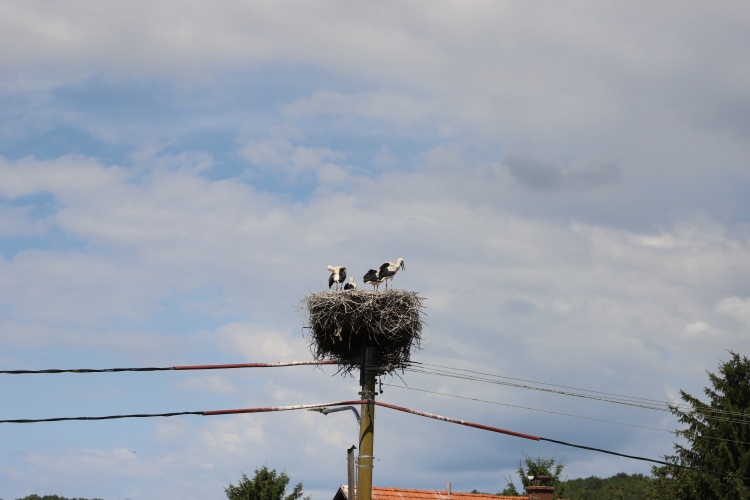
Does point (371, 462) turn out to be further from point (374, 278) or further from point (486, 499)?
point (486, 499)

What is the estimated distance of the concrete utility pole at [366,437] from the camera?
1806 cm

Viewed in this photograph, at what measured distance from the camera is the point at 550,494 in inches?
1085

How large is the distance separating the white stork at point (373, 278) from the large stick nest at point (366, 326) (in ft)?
7.99

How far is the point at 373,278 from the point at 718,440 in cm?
1761

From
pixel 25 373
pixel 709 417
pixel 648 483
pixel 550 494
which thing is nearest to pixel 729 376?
pixel 709 417

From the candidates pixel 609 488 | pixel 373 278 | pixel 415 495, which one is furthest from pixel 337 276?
pixel 609 488

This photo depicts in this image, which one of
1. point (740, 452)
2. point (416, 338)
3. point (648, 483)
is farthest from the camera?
point (648, 483)

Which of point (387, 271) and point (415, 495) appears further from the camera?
point (415, 495)

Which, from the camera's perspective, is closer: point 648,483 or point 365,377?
point 365,377

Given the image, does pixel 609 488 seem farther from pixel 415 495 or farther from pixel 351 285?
pixel 351 285

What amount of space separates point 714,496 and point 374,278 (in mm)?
17315

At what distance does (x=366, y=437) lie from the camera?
18297 mm

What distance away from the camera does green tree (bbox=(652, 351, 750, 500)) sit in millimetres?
35188

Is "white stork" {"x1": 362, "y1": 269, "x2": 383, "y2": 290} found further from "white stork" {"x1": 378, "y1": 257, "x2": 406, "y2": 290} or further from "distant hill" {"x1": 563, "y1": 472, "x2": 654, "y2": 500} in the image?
"distant hill" {"x1": 563, "y1": 472, "x2": 654, "y2": 500}
